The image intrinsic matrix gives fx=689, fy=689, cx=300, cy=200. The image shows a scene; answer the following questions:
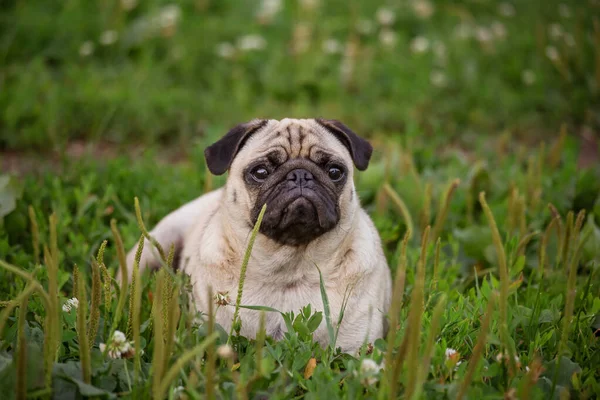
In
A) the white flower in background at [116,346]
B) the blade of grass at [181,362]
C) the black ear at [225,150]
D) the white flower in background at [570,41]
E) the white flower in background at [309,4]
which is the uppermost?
the white flower in background at [309,4]

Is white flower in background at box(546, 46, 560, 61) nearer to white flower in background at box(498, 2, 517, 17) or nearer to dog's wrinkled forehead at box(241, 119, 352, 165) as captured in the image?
white flower in background at box(498, 2, 517, 17)

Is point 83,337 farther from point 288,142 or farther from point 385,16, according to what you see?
point 385,16

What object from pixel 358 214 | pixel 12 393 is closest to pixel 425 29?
pixel 358 214

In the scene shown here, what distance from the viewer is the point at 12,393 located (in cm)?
247

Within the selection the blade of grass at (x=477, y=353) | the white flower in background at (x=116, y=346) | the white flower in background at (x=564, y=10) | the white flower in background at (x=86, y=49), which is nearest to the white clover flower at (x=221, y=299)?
the white flower in background at (x=116, y=346)

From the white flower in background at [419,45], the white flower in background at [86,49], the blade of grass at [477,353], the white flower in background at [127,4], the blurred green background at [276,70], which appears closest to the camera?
the blade of grass at [477,353]

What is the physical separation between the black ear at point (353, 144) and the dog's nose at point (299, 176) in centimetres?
35

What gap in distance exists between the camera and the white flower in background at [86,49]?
23.1 ft

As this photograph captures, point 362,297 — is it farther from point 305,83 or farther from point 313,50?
point 313,50

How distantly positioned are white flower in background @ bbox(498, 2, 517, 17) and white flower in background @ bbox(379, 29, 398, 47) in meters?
1.60

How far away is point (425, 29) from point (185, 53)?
3177 millimetres

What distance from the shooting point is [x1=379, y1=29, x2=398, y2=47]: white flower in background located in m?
8.13

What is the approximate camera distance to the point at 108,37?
7.50 meters

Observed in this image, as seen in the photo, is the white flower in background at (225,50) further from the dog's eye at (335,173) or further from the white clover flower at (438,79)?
the dog's eye at (335,173)
